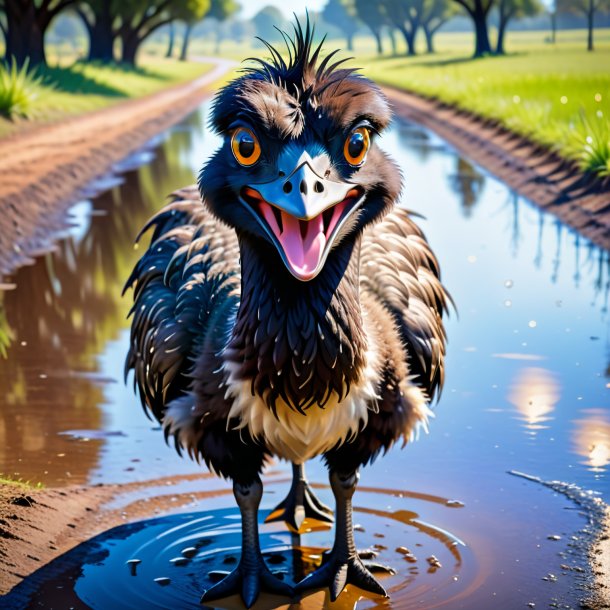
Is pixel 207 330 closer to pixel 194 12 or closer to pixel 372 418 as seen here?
pixel 372 418

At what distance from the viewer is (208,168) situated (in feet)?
13.8

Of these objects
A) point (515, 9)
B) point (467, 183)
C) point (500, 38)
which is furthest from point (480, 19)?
point (467, 183)

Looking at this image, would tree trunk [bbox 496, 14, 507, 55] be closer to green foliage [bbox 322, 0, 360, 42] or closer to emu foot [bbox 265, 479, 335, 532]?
green foliage [bbox 322, 0, 360, 42]

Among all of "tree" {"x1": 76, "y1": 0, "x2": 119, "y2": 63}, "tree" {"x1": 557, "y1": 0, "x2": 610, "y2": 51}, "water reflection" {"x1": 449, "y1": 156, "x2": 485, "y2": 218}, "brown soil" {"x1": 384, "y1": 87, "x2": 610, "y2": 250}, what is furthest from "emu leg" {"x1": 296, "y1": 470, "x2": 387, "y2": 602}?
"tree" {"x1": 557, "y1": 0, "x2": 610, "y2": 51}

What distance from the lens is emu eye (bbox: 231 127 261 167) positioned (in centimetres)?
405

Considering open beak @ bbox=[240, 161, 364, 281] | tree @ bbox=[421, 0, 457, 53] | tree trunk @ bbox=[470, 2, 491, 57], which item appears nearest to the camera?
open beak @ bbox=[240, 161, 364, 281]

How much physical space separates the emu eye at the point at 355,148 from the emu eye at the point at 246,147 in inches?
11.6

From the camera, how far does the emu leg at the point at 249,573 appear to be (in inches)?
190

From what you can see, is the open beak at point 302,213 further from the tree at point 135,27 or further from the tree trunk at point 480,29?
the tree trunk at point 480,29

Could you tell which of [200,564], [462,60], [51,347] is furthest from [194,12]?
[200,564]

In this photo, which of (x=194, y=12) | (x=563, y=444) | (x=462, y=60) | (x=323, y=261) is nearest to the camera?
(x=323, y=261)

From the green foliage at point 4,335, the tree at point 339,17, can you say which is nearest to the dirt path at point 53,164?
the green foliage at point 4,335

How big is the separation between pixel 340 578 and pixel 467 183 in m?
12.8

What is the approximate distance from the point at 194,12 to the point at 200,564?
49295mm
